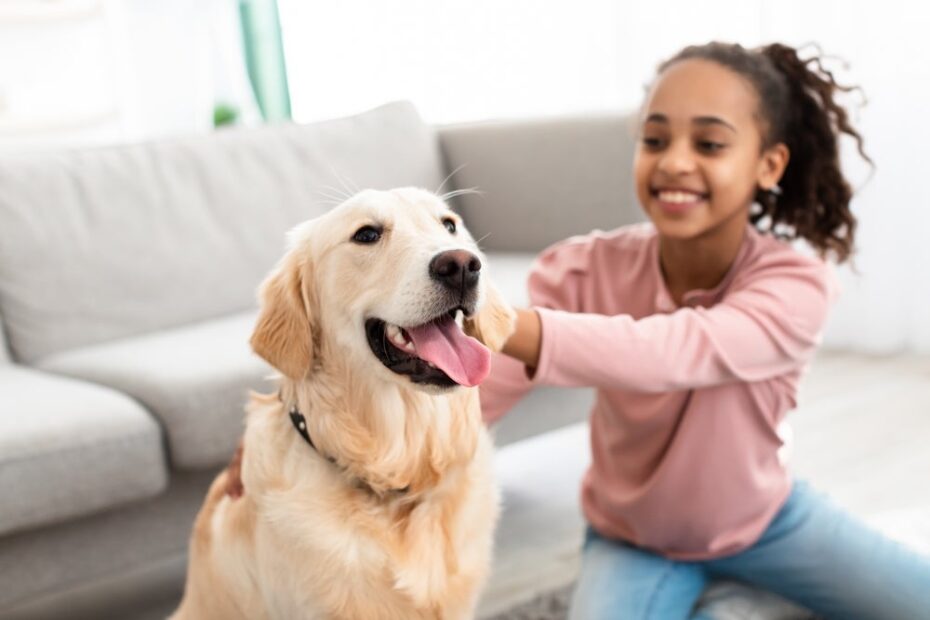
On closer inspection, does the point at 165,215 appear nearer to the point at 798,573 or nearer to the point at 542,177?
the point at 542,177

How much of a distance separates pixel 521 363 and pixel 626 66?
2853 millimetres

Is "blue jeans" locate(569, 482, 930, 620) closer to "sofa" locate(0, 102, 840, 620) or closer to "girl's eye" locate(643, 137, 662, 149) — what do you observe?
"sofa" locate(0, 102, 840, 620)

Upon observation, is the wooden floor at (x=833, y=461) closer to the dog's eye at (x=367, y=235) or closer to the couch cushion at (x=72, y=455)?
the couch cushion at (x=72, y=455)

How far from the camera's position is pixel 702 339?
1521 millimetres

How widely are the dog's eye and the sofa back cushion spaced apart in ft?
3.80

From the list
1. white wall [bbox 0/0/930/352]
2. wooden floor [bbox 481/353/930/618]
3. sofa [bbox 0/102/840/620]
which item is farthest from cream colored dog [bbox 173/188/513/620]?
white wall [bbox 0/0/930/352]

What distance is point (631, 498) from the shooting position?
1.74 metres

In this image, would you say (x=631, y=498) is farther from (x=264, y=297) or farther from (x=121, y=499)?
(x=121, y=499)

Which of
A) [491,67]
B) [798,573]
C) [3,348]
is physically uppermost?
[491,67]

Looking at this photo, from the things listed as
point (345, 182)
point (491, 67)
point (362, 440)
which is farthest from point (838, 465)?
point (491, 67)

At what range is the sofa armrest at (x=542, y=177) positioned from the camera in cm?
266

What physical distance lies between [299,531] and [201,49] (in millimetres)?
4740

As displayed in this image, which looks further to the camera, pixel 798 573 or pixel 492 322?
pixel 798 573

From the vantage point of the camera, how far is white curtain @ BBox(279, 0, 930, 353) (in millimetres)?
3338
